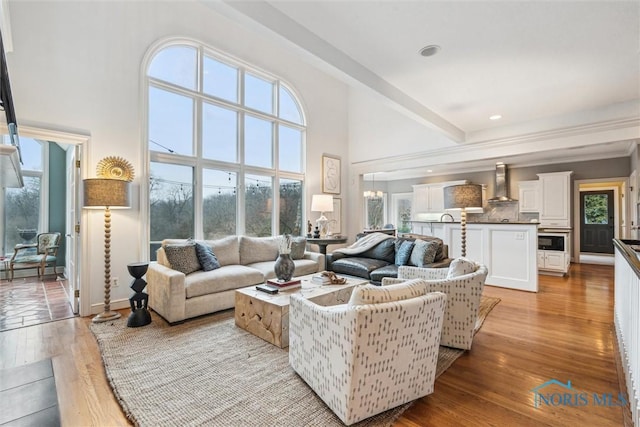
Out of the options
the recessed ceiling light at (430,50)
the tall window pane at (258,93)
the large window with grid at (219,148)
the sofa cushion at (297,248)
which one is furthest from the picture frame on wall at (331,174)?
the recessed ceiling light at (430,50)

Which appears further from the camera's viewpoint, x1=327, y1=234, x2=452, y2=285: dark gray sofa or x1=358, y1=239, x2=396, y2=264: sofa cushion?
x1=358, y1=239, x2=396, y2=264: sofa cushion

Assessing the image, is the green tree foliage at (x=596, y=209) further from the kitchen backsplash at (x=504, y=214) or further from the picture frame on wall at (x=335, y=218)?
the picture frame on wall at (x=335, y=218)

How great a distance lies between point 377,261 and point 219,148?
124 inches

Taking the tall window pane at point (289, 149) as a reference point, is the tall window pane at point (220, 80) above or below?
above

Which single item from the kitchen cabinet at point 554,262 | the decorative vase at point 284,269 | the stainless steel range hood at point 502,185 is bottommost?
the kitchen cabinet at point 554,262

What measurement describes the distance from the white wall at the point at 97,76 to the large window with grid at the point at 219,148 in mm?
255

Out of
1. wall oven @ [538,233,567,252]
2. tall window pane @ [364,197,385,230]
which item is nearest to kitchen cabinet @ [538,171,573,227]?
wall oven @ [538,233,567,252]

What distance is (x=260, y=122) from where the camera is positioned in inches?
217

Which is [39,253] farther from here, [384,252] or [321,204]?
[384,252]

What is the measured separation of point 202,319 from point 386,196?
8.20 meters

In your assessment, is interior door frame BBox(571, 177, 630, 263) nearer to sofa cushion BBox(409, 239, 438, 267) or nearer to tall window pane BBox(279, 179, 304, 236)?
sofa cushion BBox(409, 239, 438, 267)

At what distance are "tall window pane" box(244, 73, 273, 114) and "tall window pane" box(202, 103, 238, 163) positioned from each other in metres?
0.46

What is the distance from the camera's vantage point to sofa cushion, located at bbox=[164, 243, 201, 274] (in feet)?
11.5

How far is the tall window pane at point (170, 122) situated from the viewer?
420 centimetres
